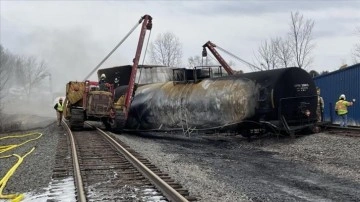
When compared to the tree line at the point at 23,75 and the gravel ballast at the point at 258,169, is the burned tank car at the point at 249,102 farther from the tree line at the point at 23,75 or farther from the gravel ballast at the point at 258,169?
the tree line at the point at 23,75

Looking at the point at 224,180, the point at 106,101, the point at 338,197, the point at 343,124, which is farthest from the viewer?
the point at 106,101

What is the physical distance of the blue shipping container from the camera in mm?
22672

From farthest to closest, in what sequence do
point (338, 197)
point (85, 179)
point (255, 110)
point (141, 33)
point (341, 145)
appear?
1. point (141, 33)
2. point (255, 110)
3. point (341, 145)
4. point (85, 179)
5. point (338, 197)

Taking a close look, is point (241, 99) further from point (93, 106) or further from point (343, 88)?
point (343, 88)

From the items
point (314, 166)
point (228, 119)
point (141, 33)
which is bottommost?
point (314, 166)

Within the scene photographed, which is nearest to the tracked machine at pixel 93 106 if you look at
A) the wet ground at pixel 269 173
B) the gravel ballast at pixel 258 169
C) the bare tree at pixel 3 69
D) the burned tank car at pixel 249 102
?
the burned tank car at pixel 249 102

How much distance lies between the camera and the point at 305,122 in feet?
54.8

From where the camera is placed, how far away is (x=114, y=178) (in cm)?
899

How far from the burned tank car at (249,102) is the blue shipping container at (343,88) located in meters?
5.46

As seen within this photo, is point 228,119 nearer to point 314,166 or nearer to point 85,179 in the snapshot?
point 314,166

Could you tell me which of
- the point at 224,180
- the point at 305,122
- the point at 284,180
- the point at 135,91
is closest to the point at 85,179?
the point at 224,180

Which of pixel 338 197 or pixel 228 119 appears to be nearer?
pixel 338 197

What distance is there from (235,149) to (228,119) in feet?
4.40

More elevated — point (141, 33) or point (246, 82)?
point (141, 33)
